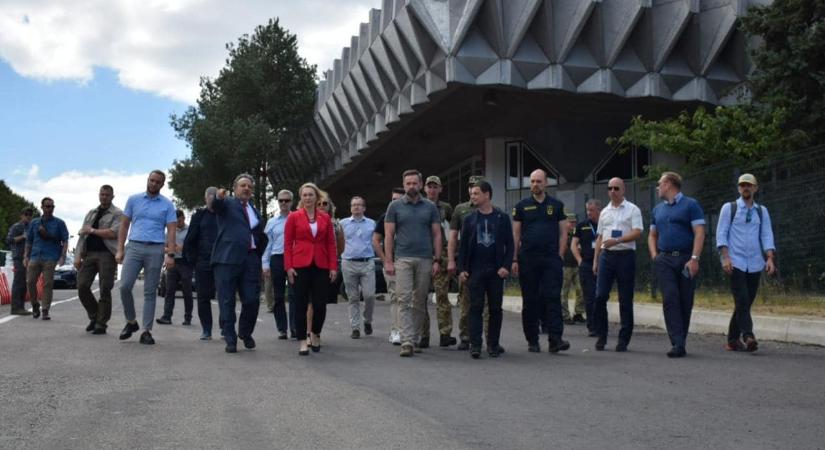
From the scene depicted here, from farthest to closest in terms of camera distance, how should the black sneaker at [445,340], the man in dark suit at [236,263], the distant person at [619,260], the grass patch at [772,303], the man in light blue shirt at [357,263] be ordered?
the man in light blue shirt at [357,263] → the grass patch at [772,303] → the black sneaker at [445,340] → the distant person at [619,260] → the man in dark suit at [236,263]

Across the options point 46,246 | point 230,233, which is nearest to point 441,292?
point 230,233

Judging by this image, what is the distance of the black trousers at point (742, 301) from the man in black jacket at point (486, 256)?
2.43m

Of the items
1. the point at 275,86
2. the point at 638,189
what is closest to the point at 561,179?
the point at 638,189

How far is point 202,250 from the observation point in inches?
484

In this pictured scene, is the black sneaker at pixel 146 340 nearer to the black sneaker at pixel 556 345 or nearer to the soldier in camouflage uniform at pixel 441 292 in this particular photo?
the soldier in camouflage uniform at pixel 441 292

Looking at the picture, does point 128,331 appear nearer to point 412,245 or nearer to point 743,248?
point 412,245

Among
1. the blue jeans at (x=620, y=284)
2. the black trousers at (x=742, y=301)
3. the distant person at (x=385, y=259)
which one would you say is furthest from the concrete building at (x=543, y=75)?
the distant person at (x=385, y=259)

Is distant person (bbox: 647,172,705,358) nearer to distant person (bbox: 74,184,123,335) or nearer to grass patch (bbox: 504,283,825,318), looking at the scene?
grass patch (bbox: 504,283,825,318)

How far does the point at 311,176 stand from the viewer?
177 feet

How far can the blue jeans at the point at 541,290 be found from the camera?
10273mm

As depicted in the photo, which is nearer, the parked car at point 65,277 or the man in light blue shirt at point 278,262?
the man in light blue shirt at point 278,262

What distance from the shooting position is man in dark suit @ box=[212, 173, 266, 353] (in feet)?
34.4

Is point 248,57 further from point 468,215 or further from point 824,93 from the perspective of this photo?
point 468,215

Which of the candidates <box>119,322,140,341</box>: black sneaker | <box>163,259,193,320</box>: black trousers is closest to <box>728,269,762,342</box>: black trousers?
<box>119,322,140,341</box>: black sneaker
